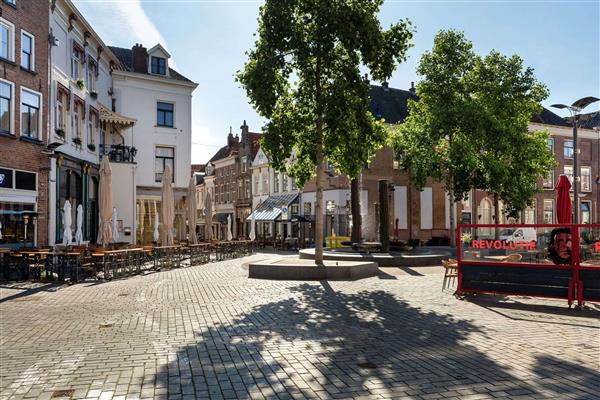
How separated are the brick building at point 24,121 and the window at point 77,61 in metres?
4.07

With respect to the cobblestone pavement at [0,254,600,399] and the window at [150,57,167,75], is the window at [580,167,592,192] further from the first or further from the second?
the cobblestone pavement at [0,254,600,399]

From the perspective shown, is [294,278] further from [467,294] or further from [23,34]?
[23,34]

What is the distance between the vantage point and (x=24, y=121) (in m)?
19.7

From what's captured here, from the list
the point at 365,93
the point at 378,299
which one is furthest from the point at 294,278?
the point at 365,93

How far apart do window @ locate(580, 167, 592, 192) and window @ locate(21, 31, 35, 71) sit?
162 feet

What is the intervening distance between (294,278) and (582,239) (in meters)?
7.83

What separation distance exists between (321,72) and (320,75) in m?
0.12

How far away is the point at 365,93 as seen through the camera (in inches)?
660

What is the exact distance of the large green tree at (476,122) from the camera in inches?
1193

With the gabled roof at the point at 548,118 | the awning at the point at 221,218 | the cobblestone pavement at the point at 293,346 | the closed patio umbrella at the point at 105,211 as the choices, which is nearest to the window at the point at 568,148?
the gabled roof at the point at 548,118

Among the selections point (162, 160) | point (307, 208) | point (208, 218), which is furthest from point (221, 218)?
point (208, 218)

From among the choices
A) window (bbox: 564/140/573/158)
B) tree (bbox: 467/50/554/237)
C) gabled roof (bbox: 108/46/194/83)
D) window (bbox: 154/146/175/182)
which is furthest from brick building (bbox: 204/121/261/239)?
window (bbox: 564/140/573/158)

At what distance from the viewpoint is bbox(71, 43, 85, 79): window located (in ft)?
81.9

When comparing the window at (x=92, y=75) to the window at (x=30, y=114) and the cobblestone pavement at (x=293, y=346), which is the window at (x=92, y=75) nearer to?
the window at (x=30, y=114)
